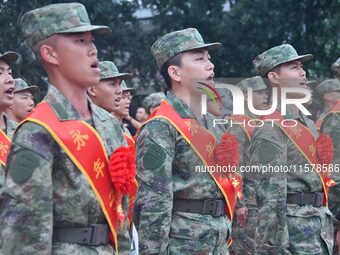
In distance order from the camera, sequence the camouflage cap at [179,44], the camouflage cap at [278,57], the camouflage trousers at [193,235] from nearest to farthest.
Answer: the camouflage trousers at [193,235], the camouflage cap at [179,44], the camouflage cap at [278,57]

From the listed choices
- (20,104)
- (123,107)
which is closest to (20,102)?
(20,104)

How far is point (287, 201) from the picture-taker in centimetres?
634

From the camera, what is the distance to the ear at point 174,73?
18.6 feet

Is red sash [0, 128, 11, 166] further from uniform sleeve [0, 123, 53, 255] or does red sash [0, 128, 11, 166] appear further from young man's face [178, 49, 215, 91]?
uniform sleeve [0, 123, 53, 255]

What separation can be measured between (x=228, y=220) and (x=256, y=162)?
1120 mm

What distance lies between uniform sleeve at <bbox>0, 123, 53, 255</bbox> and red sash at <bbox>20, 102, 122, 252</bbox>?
13 cm

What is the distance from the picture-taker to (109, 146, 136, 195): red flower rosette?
399 centimetres

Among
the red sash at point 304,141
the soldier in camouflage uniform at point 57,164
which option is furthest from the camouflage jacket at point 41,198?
the red sash at point 304,141

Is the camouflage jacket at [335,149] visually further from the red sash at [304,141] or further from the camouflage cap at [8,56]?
the camouflage cap at [8,56]

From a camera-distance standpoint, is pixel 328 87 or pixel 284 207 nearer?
pixel 284 207

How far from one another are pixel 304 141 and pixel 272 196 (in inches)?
23.4

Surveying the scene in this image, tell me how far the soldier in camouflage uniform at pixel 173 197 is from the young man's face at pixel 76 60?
1.20 meters

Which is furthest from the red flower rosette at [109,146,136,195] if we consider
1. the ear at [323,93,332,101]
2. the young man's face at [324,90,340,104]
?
the ear at [323,93,332,101]

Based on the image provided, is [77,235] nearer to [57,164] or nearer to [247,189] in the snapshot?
[57,164]
